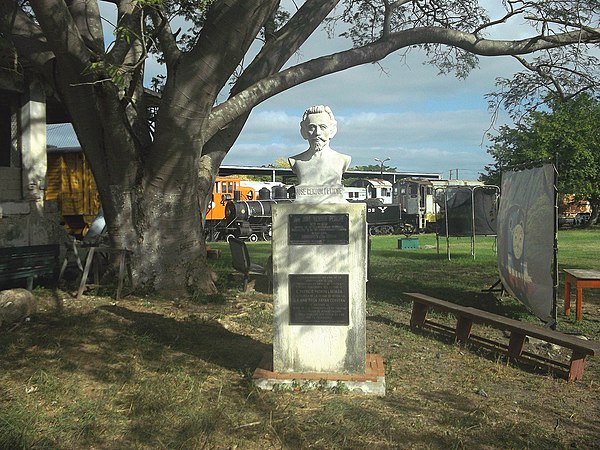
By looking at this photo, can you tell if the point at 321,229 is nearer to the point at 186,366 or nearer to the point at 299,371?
the point at 299,371

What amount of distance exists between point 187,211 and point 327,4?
4.20 metres

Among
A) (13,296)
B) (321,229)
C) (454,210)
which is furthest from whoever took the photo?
(454,210)

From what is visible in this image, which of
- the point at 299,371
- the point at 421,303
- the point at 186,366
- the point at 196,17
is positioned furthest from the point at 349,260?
the point at 196,17

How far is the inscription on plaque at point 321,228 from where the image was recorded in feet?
17.6

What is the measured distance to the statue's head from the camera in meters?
5.65

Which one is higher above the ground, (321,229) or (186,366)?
(321,229)

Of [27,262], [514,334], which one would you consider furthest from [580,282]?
[27,262]

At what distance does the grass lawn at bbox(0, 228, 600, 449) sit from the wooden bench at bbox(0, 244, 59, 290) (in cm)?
89

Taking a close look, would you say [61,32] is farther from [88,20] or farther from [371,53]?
[371,53]

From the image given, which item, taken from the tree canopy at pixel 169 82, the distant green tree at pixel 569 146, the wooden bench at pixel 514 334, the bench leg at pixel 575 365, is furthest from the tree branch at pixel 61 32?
the distant green tree at pixel 569 146

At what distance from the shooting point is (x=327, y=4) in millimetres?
10422

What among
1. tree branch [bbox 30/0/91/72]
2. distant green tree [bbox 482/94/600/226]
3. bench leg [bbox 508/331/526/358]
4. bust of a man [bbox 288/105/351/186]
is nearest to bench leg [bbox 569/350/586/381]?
bench leg [bbox 508/331/526/358]

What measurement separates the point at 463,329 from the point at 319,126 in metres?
3.28

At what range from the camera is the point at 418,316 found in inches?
324
